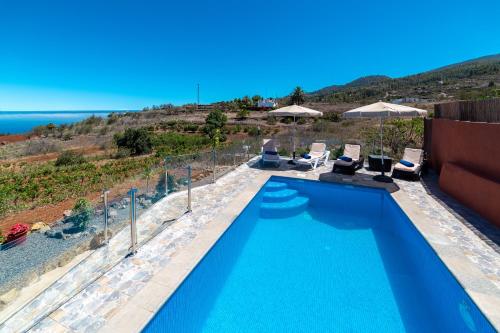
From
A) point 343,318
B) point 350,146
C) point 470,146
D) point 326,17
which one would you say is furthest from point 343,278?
point 326,17

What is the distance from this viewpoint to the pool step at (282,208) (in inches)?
261

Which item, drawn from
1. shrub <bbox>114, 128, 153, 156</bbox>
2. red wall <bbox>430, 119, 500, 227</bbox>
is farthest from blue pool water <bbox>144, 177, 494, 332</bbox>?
shrub <bbox>114, 128, 153, 156</bbox>

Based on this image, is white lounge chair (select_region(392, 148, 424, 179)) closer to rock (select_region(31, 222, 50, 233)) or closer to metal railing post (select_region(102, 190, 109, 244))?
metal railing post (select_region(102, 190, 109, 244))

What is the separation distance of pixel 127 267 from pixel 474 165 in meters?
7.67

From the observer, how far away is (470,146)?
6.27 metres

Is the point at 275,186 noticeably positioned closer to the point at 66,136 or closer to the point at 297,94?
the point at 66,136

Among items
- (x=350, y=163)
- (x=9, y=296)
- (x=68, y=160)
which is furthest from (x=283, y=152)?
(x=68, y=160)

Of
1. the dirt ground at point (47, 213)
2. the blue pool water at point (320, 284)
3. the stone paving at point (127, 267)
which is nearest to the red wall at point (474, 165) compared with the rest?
the stone paving at point (127, 267)

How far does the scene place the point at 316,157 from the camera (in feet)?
31.2

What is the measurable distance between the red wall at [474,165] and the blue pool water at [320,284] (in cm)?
150

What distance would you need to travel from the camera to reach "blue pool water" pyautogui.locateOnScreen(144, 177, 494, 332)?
10.4 ft

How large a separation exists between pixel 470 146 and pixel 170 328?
754cm

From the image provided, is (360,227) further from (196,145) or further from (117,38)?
(117,38)

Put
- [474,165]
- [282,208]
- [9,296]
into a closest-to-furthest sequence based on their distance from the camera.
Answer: [9,296] < [474,165] < [282,208]
